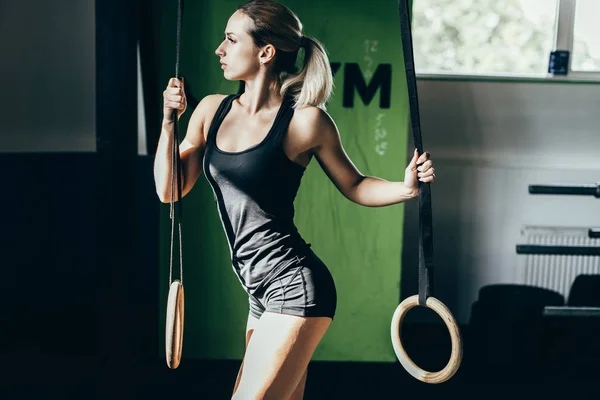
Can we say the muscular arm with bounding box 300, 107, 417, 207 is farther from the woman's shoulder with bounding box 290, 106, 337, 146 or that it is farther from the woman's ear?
the woman's ear

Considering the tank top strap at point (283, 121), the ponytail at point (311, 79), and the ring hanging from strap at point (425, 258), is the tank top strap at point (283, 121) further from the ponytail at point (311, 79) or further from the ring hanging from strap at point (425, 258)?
the ring hanging from strap at point (425, 258)

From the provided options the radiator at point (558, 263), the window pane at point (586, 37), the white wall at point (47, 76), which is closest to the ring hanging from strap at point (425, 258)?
the radiator at point (558, 263)

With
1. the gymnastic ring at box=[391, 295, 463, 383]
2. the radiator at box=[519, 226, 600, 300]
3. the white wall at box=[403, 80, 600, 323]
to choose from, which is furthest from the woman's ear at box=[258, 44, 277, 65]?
the radiator at box=[519, 226, 600, 300]

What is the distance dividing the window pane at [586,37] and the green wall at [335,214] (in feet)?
4.85

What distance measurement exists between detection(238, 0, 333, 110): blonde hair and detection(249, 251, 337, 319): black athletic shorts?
451 millimetres

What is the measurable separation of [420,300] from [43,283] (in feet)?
9.35

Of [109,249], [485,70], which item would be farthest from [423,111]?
[109,249]

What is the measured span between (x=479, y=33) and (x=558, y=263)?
1523 millimetres

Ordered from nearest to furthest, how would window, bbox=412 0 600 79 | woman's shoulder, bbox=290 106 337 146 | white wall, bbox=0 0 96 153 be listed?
1. woman's shoulder, bbox=290 106 337 146
2. white wall, bbox=0 0 96 153
3. window, bbox=412 0 600 79

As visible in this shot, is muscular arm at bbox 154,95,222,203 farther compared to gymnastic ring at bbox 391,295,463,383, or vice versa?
muscular arm at bbox 154,95,222,203

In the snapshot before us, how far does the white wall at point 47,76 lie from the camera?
12.3 feet

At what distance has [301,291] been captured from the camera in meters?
1.72

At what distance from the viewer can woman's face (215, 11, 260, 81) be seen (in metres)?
1.71

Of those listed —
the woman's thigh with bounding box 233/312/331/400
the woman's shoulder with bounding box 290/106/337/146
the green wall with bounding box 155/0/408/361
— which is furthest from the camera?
the green wall with bounding box 155/0/408/361
